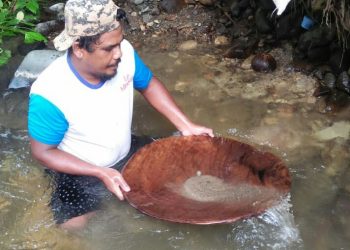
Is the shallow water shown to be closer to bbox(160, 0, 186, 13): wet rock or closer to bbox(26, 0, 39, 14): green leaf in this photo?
bbox(160, 0, 186, 13): wet rock

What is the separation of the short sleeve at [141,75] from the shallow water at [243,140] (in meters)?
0.81

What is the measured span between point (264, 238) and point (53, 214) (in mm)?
1402

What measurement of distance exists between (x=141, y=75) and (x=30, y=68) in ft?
6.51

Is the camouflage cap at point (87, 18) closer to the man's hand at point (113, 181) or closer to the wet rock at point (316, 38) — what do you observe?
the man's hand at point (113, 181)

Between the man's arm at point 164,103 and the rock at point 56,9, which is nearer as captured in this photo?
the man's arm at point 164,103

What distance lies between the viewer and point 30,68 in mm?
5031

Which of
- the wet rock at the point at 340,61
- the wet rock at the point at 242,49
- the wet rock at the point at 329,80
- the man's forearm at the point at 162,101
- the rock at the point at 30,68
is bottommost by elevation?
the rock at the point at 30,68

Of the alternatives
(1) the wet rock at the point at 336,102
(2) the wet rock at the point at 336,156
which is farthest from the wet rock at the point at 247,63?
(2) the wet rock at the point at 336,156

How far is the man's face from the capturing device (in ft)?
9.34

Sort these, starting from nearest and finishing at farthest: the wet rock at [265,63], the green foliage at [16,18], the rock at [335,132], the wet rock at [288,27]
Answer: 1. the rock at [335,132]
2. the wet rock at [265,63]
3. the wet rock at [288,27]
4. the green foliage at [16,18]

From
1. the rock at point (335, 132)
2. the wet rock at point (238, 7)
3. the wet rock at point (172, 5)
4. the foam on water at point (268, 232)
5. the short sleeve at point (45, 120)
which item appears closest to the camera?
the short sleeve at point (45, 120)

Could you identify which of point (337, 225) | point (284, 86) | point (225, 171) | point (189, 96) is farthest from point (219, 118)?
point (337, 225)

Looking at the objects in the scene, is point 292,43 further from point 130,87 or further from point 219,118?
point 130,87

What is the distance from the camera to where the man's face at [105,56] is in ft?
9.34
